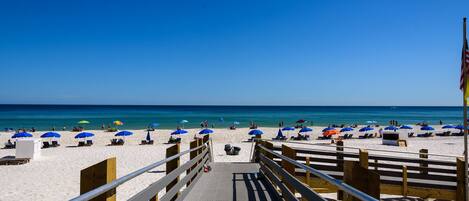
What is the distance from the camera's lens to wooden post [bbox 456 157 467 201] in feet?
28.6

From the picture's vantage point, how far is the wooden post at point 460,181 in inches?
343

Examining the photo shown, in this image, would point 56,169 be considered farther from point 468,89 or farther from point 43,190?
point 468,89

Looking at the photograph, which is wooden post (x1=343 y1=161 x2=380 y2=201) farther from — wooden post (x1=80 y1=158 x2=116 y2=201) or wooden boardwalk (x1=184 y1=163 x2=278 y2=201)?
wooden boardwalk (x1=184 y1=163 x2=278 y2=201)

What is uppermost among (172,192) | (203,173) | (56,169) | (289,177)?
(289,177)

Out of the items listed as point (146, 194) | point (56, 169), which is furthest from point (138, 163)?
point (146, 194)

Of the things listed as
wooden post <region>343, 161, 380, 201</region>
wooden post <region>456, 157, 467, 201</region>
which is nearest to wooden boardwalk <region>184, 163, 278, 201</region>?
wooden post <region>343, 161, 380, 201</region>

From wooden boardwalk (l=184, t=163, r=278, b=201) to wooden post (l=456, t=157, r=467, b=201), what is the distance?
497cm

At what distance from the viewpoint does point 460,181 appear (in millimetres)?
8828

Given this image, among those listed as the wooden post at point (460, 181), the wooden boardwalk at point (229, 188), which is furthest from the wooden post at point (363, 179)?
the wooden post at point (460, 181)

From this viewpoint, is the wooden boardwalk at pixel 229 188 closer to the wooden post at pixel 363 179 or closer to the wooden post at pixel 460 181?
the wooden post at pixel 363 179

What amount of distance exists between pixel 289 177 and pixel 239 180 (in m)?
4.79

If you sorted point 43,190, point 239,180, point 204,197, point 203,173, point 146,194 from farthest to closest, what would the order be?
1. point 43,190
2. point 203,173
3. point 239,180
4. point 204,197
5. point 146,194

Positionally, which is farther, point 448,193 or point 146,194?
point 448,193

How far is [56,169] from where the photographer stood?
694 inches
